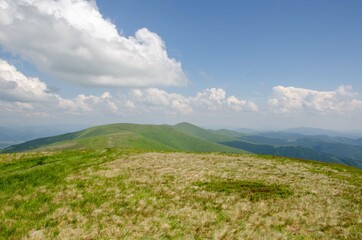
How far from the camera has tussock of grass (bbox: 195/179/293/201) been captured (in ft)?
73.1

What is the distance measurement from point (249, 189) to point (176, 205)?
8144mm

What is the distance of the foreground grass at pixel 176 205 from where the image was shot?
49.2 feet

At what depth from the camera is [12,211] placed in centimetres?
1827

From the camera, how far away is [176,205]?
19672 millimetres

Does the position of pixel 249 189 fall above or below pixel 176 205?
above

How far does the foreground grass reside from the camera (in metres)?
15.0

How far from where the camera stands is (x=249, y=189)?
24.2 metres

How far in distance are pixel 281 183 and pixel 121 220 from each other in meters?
18.0

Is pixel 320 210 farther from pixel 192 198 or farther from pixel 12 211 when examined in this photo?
pixel 12 211

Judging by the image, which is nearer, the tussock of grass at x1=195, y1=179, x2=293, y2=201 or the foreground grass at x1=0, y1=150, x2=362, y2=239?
the foreground grass at x1=0, y1=150, x2=362, y2=239

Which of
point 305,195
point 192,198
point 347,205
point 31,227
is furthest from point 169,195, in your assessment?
point 347,205

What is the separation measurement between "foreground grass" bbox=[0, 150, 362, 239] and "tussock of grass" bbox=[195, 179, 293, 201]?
0.08 m

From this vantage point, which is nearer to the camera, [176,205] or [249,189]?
[176,205]

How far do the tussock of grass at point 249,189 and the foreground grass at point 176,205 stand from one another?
0.26 feet
